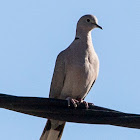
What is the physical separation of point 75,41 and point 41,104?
2.68m

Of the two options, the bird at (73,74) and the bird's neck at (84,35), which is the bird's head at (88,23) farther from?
the bird at (73,74)

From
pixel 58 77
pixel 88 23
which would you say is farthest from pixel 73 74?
pixel 88 23

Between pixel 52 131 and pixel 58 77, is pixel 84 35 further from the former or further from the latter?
pixel 52 131

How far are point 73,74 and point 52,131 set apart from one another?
798 millimetres

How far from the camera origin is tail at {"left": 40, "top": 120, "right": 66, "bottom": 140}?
6039 millimetres

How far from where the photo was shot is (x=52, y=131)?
6113 millimetres

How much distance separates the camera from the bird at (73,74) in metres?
6.30

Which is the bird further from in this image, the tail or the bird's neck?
the bird's neck

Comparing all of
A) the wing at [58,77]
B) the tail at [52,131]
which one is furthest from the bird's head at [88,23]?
the tail at [52,131]

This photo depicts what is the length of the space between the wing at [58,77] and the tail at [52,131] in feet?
1.71

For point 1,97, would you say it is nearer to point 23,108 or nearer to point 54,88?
point 23,108

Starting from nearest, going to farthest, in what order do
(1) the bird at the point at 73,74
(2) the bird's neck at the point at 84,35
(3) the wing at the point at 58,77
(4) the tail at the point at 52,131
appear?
(4) the tail at the point at 52,131 < (1) the bird at the point at 73,74 < (3) the wing at the point at 58,77 < (2) the bird's neck at the point at 84,35

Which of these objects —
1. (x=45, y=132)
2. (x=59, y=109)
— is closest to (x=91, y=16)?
(x=45, y=132)

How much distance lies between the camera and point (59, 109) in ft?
14.1
